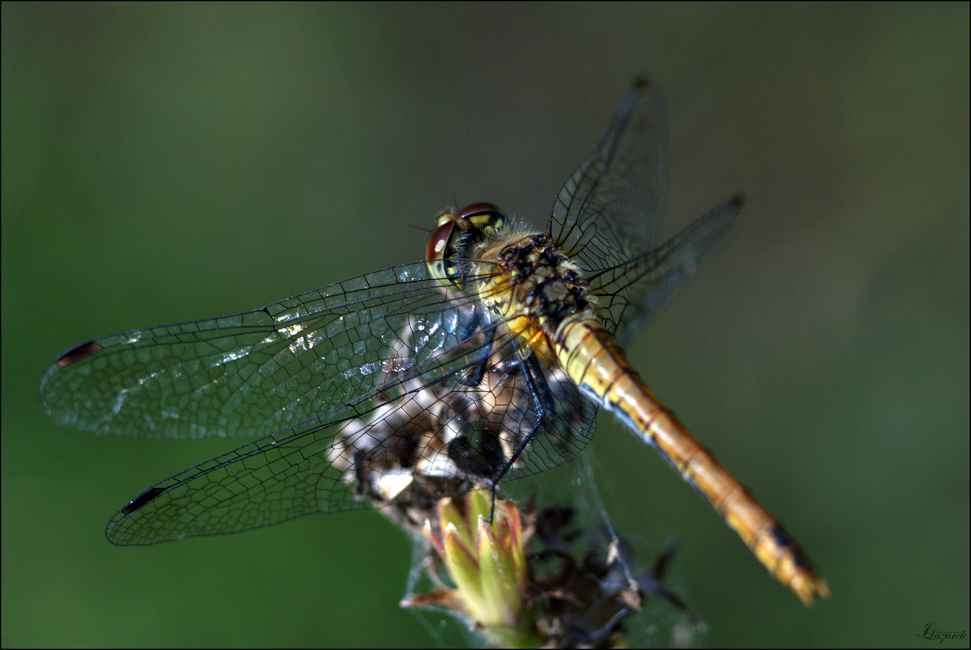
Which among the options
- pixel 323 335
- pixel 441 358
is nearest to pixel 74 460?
pixel 323 335

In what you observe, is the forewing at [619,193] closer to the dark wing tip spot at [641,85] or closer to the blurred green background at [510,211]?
the dark wing tip spot at [641,85]

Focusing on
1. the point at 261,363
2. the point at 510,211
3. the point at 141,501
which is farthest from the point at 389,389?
the point at 510,211

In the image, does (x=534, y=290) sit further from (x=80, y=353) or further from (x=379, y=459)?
(x=80, y=353)

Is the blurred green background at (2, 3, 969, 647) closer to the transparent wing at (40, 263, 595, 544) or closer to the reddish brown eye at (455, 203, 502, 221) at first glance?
the transparent wing at (40, 263, 595, 544)

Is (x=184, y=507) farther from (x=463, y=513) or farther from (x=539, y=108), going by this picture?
(x=539, y=108)

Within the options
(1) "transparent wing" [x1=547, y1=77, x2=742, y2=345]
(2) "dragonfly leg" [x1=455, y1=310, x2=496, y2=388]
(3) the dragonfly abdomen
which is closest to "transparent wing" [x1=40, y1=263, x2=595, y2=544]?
(2) "dragonfly leg" [x1=455, y1=310, x2=496, y2=388]

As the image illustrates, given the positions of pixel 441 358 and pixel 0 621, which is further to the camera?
pixel 0 621

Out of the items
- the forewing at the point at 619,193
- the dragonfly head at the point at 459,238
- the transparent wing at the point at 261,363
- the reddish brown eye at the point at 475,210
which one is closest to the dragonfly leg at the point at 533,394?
the transparent wing at the point at 261,363
